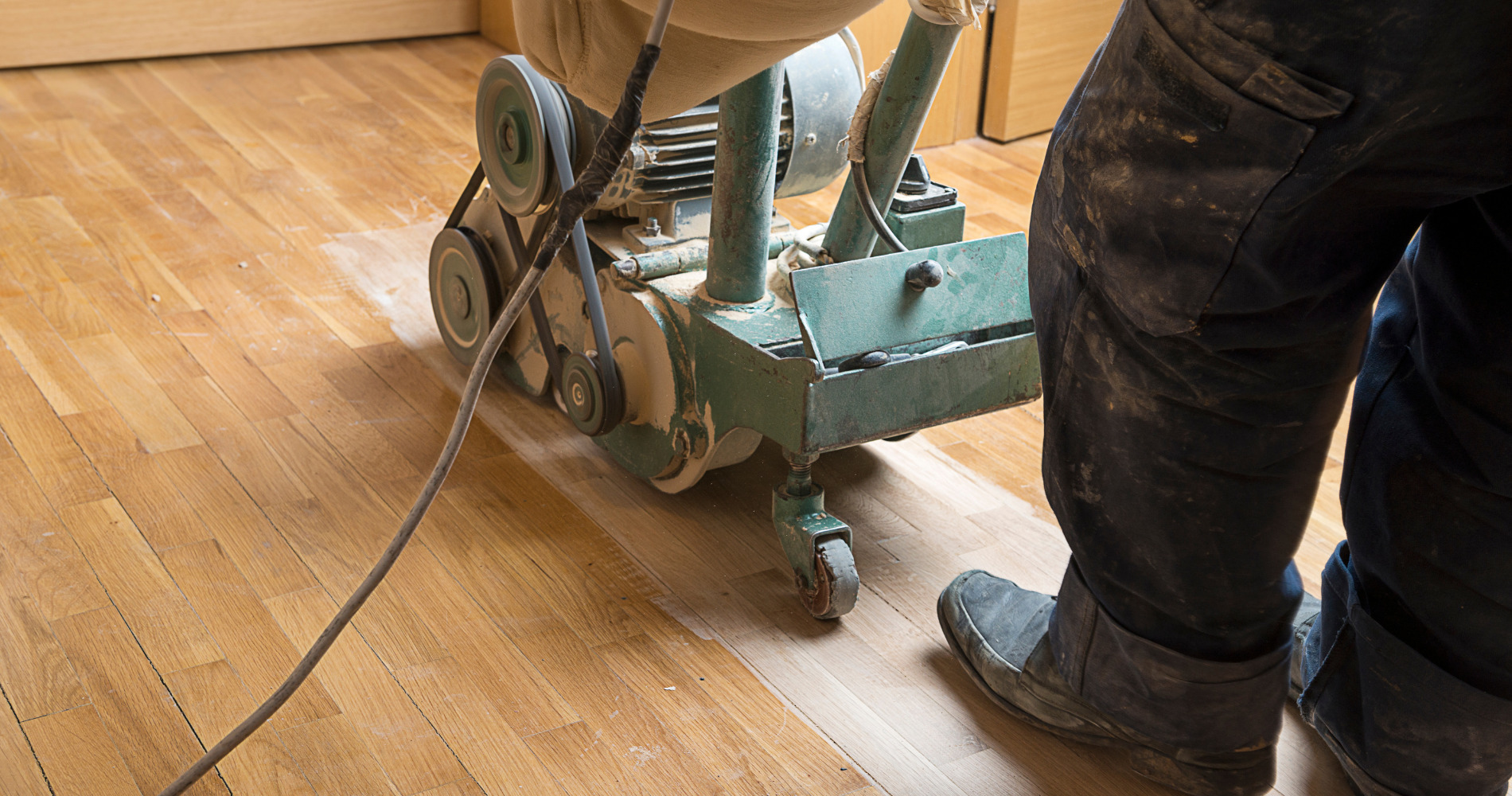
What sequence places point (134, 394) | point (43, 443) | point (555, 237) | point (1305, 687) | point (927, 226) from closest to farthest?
point (555, 237) → point (1305, 687) → point (927, 226) → point (43, 443) → point (134, 394)

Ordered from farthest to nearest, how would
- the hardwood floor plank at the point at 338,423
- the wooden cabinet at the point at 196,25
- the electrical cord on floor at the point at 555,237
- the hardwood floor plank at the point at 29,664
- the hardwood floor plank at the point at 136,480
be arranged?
1. the wooden cabinet at the point at 196,25
2. the hardwood floor plank at the point at 338,423
3. the hardwood floor plank at the point at 136,480
4. the hardwood floor plank at the point at 29,664
5. the electrical cord on floor at the point at 555,237

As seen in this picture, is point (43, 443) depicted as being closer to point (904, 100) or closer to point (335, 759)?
point (335, 759)

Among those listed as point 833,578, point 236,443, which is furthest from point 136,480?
point 833,578

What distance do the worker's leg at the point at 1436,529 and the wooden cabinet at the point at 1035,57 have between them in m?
1.85

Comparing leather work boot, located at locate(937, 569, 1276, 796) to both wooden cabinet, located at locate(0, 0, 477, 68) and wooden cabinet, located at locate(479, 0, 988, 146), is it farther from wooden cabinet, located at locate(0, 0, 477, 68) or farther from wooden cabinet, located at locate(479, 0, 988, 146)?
wooden cabinet, located at locate(0, 0, 477, 68)

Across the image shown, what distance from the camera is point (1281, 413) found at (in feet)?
2.85

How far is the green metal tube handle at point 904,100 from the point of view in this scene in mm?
1180

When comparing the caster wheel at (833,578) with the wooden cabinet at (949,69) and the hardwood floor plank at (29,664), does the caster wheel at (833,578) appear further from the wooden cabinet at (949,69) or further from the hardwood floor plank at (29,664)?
the wooden cabinet at (949,69)

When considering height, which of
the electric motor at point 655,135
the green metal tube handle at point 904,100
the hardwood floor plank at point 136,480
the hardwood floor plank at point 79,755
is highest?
the green metal tube handle at point 904,100

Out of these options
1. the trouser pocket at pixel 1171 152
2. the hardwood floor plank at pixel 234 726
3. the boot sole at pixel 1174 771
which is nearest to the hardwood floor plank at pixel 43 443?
the hardwood floor plank at pixel 234 726

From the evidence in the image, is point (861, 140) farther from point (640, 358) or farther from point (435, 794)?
point (435, 794)

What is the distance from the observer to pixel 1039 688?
3.70 ft

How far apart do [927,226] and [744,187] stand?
0.23 meters

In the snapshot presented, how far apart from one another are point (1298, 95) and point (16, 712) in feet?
3.67
